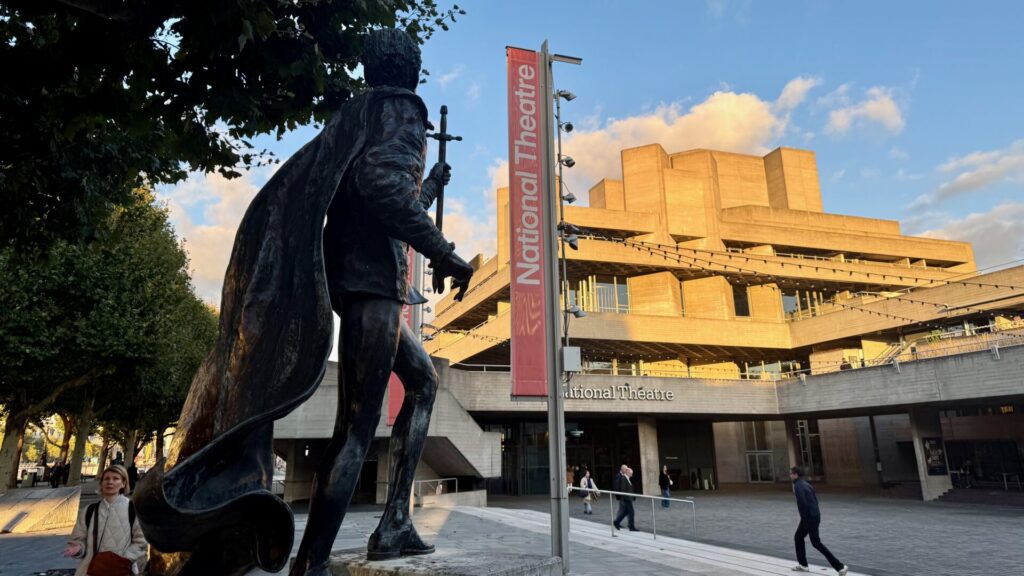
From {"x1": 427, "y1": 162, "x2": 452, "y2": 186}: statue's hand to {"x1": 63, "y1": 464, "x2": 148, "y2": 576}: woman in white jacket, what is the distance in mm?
3002

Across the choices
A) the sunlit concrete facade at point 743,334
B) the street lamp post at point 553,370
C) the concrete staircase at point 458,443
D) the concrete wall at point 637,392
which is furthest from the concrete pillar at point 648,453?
the street lamp post at point 553,370

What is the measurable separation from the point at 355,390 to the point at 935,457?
3121 centimetres

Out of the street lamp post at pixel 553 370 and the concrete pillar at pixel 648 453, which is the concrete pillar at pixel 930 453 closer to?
the concrete pillar at pixel 648 453

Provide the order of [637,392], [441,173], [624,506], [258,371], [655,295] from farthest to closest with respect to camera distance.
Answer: [655,295], [637,392], [624,506], [441,173], [258,371]

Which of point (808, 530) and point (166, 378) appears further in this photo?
point (166, 378)

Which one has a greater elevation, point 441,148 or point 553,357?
point 441,148

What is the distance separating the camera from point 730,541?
497 inches

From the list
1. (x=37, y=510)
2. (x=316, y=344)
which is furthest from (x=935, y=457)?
(x=37, y=510)

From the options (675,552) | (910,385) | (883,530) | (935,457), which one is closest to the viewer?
(675,552)

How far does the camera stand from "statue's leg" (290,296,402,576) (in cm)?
274

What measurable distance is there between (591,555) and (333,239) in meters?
8.05

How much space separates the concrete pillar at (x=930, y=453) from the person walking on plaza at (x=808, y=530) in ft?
70.6

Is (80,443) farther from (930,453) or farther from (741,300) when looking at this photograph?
(741,300)

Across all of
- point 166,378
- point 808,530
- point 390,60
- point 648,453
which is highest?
point 166,378
